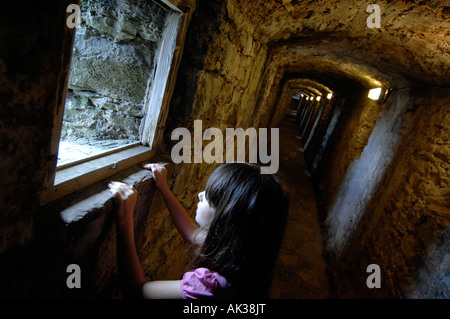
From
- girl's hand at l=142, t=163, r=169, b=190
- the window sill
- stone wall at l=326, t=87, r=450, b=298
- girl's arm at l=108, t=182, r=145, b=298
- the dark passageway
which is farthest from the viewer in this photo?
stone wall at l=326, t=87, r=450, b=298

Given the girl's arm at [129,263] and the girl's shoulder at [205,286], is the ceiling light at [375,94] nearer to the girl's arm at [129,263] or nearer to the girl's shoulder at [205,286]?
the girl's shoulder at [205,286]

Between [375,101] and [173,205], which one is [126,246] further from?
[375,101]

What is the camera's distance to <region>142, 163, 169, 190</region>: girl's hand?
5.24 ft

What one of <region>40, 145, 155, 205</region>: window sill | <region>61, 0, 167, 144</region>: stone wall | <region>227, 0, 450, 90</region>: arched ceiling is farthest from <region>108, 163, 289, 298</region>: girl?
<region>227, 0, 450, 90</region>: arched ceiling

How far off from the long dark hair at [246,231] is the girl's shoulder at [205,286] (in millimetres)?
43

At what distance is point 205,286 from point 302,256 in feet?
11.8

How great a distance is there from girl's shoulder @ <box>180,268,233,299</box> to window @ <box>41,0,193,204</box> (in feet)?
2.49

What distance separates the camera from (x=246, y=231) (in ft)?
3.95

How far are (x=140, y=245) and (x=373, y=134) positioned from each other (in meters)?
4.40

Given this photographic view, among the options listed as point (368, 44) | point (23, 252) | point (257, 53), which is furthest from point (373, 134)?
point (23, 252)

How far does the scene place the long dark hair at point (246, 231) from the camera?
3.88 feet

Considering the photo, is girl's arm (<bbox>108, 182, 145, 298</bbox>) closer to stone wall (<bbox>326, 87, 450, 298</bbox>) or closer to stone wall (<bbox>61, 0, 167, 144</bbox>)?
stone wall (<bbox>61, 0, 167, 144</bbox>)

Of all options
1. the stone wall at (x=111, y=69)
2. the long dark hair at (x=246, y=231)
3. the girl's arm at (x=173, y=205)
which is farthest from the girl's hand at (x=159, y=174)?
the long dark hair at (x=246, y=231)

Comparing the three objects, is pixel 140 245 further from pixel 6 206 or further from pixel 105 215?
pixel 6 206
